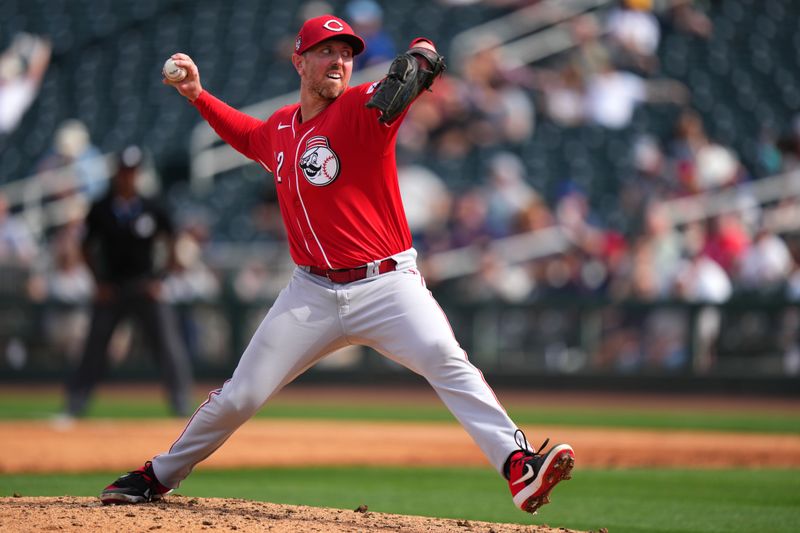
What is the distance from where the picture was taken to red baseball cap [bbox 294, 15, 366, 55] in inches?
199

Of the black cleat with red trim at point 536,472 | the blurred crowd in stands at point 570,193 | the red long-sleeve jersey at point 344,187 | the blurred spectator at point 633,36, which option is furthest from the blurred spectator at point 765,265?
the black cleat with red trim at point 536,472

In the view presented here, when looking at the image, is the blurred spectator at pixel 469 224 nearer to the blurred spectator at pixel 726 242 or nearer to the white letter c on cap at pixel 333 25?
the blurred spectator at pixel 726 242

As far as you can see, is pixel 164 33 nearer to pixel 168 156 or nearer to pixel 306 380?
pixel 168 156

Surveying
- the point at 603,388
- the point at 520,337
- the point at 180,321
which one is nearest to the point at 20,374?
the point at 180,321

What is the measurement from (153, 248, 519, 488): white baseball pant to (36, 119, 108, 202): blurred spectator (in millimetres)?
11258

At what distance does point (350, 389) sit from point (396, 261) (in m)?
9.87

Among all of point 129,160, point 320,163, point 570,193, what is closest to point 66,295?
point 129,160

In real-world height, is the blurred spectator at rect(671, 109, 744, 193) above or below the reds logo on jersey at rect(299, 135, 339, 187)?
above

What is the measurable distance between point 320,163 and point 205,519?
5.15 ft

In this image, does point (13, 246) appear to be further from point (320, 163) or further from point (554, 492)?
point (320, 163)

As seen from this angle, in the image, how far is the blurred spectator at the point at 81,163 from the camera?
1617cm

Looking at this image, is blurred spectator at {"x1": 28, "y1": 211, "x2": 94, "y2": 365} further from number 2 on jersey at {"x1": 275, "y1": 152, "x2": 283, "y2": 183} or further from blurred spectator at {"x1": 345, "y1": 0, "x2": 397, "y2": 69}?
number 2 on jersey at {"x1": 275, "y1": 152, "x2": 283, "y2": 183}

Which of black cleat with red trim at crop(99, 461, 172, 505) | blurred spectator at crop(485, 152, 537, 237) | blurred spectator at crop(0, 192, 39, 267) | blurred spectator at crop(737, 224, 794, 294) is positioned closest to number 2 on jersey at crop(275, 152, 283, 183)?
black cleat with red trim at crop(99, 461, 172, 505)

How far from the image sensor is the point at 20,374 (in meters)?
14.7
